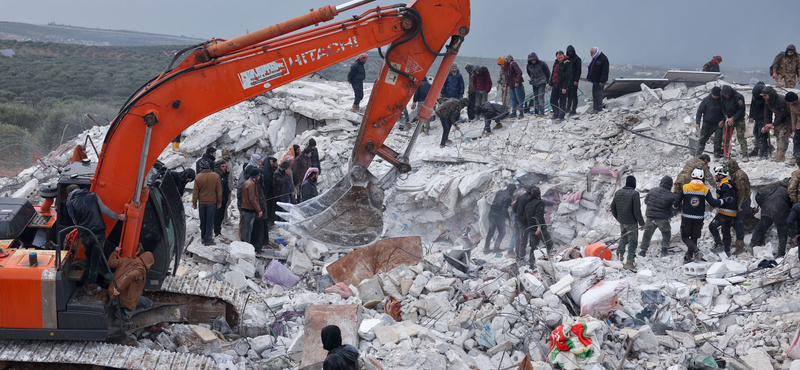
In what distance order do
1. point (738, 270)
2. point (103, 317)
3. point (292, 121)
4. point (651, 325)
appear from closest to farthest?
point (103, 317) → point (651, 325) → point (738, 270) → point (292, 121)

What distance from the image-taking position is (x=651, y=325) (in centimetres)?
707

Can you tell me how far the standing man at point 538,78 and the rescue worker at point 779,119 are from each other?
477cm

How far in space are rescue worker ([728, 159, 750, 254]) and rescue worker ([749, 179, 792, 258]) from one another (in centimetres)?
25

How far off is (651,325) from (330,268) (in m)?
4.26

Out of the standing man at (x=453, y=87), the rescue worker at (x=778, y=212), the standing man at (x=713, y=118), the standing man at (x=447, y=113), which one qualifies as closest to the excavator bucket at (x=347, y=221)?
the rescue worker at (x=778, y=212)

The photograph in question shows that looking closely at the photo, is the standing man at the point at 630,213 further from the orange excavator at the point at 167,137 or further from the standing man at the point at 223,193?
the standing man at the point at 223,193

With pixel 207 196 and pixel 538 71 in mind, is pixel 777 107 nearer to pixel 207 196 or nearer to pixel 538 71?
pixel 538 71

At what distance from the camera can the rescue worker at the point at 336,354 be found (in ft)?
14.1

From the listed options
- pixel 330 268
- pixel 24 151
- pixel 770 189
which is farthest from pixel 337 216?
pixel 24 151

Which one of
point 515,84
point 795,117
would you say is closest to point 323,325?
point 795,117

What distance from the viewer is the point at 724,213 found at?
29.2 feet

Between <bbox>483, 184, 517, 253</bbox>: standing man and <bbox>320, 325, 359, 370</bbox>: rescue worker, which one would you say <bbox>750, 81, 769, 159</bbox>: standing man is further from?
<bbox>320, 325, 359, 370</bbox>: rescue worker

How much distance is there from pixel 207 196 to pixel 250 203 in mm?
702

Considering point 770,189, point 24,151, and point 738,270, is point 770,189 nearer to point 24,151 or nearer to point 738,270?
point 738,270
